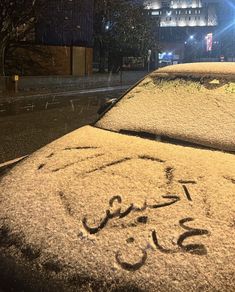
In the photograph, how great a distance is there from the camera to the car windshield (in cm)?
309

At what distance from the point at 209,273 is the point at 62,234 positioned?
0.71m

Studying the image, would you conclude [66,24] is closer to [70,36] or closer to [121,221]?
[70,36]

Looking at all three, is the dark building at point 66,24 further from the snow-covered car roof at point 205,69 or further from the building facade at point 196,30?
the building facade at point 196,30

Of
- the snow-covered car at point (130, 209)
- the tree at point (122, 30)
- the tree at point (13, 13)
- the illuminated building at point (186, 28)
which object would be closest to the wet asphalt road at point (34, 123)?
the snow-covered car at point (130, 209)

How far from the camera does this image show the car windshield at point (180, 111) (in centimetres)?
309

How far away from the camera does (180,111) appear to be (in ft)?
10.9

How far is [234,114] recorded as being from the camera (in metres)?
3.11

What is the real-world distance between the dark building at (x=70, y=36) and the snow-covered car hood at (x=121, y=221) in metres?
21.8

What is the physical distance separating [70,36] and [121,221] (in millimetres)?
29528

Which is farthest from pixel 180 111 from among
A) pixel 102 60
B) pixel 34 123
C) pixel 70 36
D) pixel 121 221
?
pixel 102 60

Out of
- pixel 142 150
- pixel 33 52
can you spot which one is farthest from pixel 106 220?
pixel 33 52

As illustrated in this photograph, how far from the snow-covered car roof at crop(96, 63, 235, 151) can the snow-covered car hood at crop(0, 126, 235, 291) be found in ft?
1.17

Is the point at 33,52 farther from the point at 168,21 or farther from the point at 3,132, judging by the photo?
the point at 168,21

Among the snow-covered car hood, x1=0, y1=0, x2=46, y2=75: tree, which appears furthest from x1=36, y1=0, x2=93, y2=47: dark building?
the snow-covered car hood
